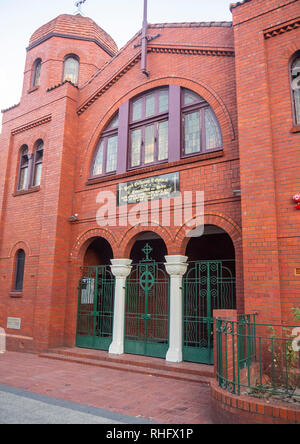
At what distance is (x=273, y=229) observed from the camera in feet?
21.2

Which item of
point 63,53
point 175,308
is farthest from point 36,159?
point 175,308

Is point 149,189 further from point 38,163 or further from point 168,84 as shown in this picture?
point 38,163

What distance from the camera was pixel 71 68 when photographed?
13000 millimetres

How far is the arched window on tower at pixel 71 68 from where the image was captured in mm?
12938

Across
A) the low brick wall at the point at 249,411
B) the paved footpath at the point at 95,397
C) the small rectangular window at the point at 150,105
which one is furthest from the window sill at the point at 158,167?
the low brick wall at the point at 249,411

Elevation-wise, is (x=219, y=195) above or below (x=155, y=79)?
below

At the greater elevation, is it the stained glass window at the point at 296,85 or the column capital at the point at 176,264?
the stained glass window at the point at 296,85

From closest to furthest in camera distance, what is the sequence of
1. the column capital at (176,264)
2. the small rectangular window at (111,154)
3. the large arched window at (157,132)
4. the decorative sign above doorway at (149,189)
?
the column capital at (176,264)
the decorative sign above doorway at (149,189)
the large arched window at (157,132)
the small rectangular window at (111,154)

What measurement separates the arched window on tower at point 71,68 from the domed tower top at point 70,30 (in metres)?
0.78

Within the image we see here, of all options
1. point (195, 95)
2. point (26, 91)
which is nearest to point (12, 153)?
point (26, 91)

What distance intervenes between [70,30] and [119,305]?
34.2 feet

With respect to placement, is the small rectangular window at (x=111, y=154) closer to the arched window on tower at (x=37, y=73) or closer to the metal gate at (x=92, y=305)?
the metal gate at (x=92, y=305)

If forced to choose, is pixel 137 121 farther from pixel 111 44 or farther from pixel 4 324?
pixel 4 324

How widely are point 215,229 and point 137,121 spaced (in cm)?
385
